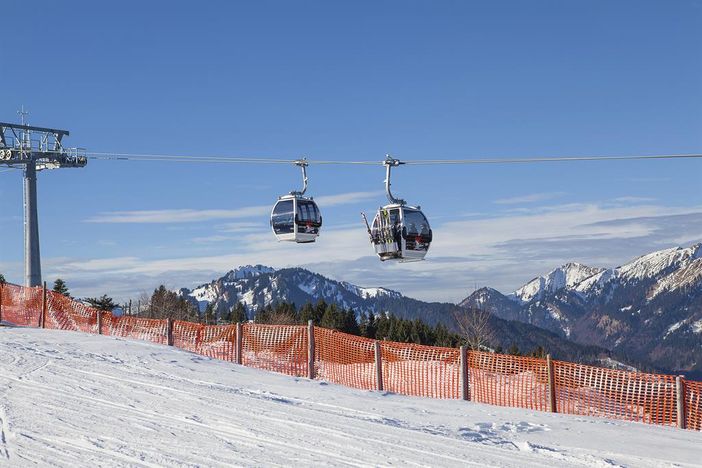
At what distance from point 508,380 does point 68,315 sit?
18.1 metres

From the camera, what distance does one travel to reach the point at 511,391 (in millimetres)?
18703

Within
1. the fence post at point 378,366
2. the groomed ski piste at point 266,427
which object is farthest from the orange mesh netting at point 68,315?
the fence post at point 378,366

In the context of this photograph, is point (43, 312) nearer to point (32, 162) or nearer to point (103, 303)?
point (32, 162)

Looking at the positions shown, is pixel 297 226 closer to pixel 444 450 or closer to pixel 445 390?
pixel 445 390

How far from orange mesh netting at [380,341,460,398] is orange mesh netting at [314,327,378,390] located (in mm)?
415

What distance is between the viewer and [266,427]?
1259 centimetres

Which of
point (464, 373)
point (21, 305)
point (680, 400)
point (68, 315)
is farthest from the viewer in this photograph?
point (21, 305)

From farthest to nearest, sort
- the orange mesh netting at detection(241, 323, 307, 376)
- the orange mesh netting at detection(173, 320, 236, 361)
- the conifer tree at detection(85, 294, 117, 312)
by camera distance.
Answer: the conifer tree at detection(85, 294, 117, 312) < the orange mesh netting at detection(173, 320, 236, 361) < the orange mesh netting at detection(241, 323, 307, 376)

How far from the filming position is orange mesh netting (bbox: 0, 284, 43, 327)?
31656 millimetres

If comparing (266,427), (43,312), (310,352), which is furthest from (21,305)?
(266,427)

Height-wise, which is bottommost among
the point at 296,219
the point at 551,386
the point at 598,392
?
the point at 598,392

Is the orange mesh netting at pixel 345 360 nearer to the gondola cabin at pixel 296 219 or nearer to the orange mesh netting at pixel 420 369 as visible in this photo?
the orange mesh netting at pixel 420 369

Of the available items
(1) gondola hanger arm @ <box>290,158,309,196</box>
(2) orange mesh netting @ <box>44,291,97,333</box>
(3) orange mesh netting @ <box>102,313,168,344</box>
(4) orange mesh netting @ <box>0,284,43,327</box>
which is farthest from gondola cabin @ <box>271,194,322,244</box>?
(4) orange mesh netting @ <box>0,284,43,327</box>

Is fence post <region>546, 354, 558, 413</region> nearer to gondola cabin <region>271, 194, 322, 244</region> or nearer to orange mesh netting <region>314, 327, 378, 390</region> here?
orange mesh netting <region>314, 327, 378, 390</region>
